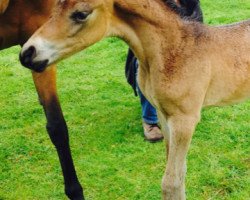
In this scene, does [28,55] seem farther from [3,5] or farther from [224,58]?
[224,58]

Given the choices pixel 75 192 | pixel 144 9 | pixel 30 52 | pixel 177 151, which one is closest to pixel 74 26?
pixel 30 52

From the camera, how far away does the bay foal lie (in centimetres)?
358

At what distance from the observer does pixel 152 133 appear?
474 centimetres

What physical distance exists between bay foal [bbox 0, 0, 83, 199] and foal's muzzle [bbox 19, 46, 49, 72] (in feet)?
2.50

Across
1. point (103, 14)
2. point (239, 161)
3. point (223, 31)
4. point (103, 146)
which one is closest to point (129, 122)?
point (103, 146)

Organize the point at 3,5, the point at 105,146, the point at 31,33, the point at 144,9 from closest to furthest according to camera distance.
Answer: the point at 144,9 → the point at 3,5 → the point at 31,33 → the point at 105,146

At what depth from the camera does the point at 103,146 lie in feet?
15.4

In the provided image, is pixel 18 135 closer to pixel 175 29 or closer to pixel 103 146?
pixel 103 146

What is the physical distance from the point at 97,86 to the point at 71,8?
3304 mm

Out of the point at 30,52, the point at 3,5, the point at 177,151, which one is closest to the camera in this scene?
the point at 30,52

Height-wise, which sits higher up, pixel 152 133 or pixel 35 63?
pixel 35 63

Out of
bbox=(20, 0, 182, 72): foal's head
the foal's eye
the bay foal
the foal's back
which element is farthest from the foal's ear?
the foal's back

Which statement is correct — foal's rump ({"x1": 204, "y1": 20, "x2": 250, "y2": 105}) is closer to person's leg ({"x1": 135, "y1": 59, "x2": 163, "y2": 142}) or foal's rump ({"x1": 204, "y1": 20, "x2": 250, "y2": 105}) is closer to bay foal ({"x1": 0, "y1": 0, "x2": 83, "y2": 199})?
bay foal ({"x1": 0, "y1": 0, "x2": 83, "y2": 199})

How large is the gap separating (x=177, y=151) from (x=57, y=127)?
119 cm
